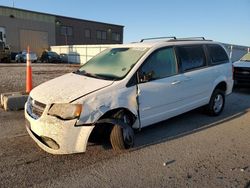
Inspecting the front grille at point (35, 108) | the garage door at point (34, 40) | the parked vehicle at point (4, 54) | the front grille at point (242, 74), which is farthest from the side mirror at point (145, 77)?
the garage door at point (34, 40)

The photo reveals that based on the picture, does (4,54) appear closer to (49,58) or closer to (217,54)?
(49,58)

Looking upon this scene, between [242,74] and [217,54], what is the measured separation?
13.9 feet

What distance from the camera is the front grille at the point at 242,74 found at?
10.1 m

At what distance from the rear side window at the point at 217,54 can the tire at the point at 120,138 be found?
10.4ft

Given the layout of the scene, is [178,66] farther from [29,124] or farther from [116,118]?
[29,124]

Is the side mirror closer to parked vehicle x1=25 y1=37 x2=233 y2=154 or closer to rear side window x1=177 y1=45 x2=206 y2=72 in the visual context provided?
parked vehicle x1=25 y1=37 x2=233 y2=154

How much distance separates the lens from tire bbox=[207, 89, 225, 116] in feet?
21.0

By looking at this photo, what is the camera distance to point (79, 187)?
10.8 ft

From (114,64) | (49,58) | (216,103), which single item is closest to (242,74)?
(216,103)

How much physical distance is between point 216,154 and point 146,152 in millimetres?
1153

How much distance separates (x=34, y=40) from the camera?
42.6m

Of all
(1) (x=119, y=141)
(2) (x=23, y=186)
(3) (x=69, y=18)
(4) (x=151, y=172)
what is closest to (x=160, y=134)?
(1) (x=119, y=141)

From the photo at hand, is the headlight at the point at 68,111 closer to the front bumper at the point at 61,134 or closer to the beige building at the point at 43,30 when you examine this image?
the front bumper at the point at 61,134

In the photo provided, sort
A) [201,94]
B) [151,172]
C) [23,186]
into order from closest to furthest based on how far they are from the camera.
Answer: [23,186] → [151,172] → [201,94]
